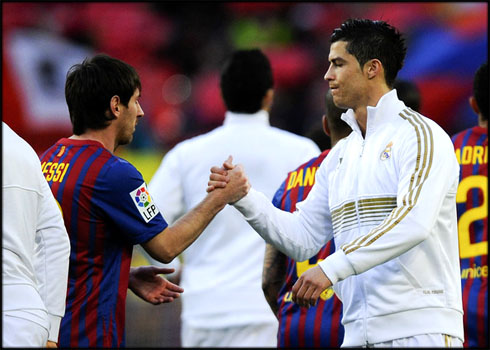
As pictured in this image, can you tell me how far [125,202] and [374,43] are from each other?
117 centimetres

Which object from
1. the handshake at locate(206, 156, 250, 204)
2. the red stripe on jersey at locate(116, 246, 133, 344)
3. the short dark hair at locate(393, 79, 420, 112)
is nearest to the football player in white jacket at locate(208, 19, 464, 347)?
the handshake at locate(206, 156, 250, 204)

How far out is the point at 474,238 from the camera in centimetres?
485

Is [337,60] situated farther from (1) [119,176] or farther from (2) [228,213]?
(2) [228,213]

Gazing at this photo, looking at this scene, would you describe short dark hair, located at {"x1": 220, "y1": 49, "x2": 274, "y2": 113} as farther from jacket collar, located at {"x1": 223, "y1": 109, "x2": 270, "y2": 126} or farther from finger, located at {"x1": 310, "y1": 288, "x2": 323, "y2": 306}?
finger, located at {"x1": 310, "y1": 288, "x2": 323, "y2": 306}

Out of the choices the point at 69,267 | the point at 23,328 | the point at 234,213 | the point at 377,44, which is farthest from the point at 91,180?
the point at 234,213

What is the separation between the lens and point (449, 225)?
3.42 m

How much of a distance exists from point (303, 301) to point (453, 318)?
57 centimetres

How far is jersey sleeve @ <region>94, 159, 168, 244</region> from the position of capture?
3.68 metres

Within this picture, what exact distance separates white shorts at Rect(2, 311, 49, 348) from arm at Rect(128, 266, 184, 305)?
0.98 metres

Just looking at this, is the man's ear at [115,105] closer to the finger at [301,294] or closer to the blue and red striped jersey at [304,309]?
the blue and red striped jersey at [304,309]

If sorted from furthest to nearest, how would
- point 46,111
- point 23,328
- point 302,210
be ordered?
1. point 46,111
2. point 302,210
3. point 23,328

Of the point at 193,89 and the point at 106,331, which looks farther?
the point at 193,89

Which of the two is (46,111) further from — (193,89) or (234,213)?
(234,213)

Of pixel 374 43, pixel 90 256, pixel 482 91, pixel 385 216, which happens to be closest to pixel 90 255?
pixel 90 256
